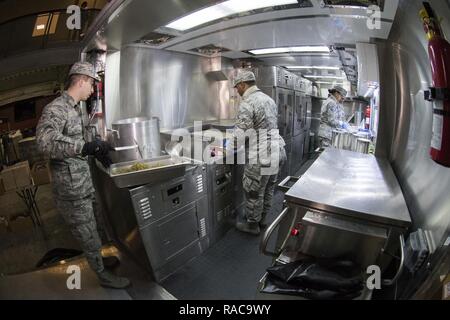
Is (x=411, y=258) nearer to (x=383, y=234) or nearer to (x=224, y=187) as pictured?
(x=383, y=234)

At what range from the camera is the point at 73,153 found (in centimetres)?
158

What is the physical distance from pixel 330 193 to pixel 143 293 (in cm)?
174

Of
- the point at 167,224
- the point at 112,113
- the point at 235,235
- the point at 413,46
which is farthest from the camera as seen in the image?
the point at 235,235

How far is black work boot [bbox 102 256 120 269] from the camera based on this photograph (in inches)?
85.4

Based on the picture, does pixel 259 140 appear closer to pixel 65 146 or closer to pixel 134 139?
pixel 134 139

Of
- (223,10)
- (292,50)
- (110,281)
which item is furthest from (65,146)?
(292,50)

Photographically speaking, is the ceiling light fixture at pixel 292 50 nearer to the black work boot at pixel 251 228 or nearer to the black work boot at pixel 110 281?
the black work boot at pixel 251 228

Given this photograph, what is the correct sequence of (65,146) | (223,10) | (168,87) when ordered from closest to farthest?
(65,146) < (223,10) < (168,87)

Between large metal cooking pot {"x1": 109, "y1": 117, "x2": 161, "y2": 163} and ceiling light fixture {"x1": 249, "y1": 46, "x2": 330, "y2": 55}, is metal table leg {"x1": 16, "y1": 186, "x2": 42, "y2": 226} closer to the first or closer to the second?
large metal cooking pot {"x1": 109, "y1": 117, "x2": 161, "y2": 163}

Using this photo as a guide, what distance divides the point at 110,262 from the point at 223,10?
2571mm

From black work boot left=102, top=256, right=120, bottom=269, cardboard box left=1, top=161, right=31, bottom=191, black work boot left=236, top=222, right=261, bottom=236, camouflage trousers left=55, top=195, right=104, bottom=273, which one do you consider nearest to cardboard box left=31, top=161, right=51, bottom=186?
cardboard box left=1, top=161, right=31, bottom=191

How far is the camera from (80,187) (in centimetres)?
172
